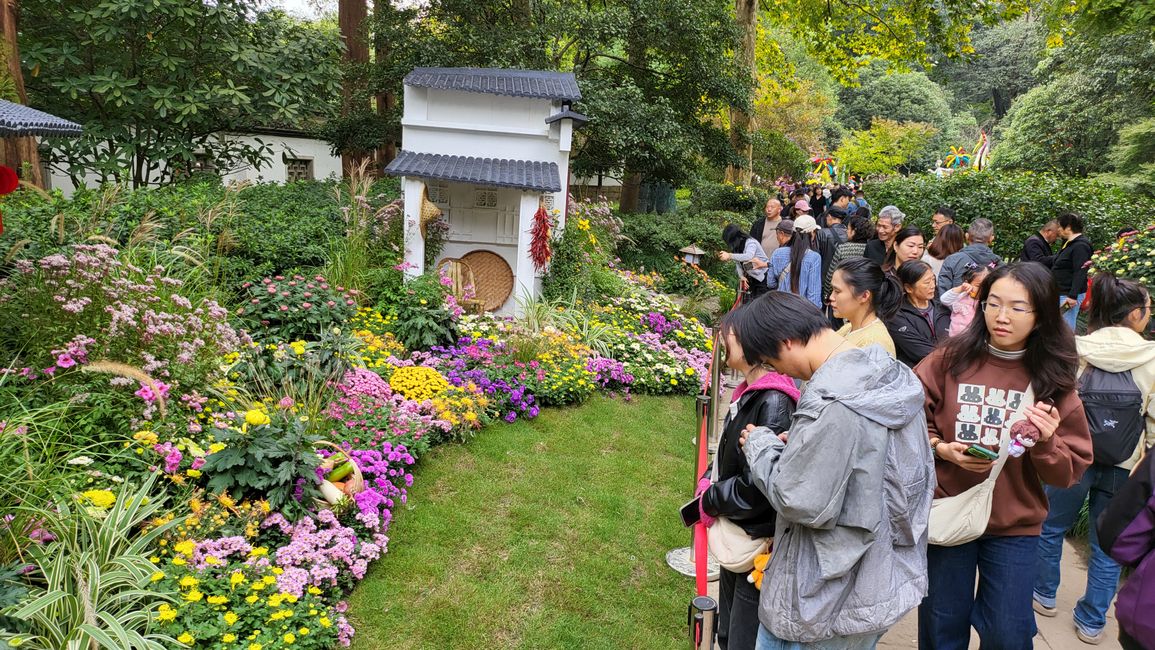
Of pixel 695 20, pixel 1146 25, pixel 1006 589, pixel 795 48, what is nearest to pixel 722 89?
pixel 695 20

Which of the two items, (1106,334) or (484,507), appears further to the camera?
(484,507)

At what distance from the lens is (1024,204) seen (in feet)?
38.4

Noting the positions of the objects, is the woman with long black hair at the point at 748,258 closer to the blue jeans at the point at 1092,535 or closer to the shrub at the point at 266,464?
the blue jeans at the point at 1092,535

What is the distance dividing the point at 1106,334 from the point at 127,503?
4.84m

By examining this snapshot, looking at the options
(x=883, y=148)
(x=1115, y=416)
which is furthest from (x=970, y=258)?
(x=883, y=148)

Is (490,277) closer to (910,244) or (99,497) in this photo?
(910,244)

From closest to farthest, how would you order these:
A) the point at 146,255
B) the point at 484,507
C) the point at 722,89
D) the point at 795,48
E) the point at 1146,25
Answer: the point at 484,507 < the point at 146,255 < the point at 1146,25 < the point at 722,89 < the point at 795,48

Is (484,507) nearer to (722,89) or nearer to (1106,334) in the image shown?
(1106,334)

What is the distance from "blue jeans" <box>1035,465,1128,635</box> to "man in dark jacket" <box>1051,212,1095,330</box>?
4.19 metres

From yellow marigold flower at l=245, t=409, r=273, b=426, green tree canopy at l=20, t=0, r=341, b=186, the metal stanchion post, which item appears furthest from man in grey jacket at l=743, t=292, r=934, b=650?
green tree canopy at l=20, t=0, r=341, b=186

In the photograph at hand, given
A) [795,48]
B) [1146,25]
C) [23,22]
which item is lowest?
[23,22]

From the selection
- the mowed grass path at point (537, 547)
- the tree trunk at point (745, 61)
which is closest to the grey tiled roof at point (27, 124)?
the mowed grass path at point (537, 547)

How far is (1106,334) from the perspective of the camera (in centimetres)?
327

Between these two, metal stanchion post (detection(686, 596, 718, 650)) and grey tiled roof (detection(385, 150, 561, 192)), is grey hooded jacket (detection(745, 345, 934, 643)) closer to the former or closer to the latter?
metal stanchion post (detection(686, 596, 718, 650))
